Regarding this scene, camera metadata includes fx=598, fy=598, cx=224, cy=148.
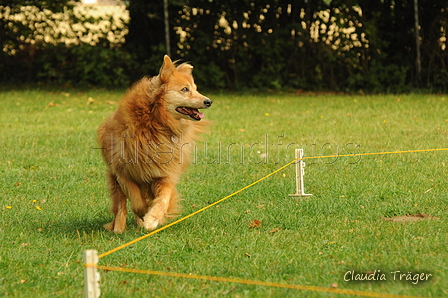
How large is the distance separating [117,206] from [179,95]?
1.17 metres

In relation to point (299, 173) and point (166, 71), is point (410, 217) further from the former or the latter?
point (166, 71)

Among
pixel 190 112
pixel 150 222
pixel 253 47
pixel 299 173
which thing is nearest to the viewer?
pixel 150 222

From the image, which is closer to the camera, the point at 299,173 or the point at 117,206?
the point at 117,206

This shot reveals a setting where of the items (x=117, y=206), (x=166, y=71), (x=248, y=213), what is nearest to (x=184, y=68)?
(x=166, y=71)

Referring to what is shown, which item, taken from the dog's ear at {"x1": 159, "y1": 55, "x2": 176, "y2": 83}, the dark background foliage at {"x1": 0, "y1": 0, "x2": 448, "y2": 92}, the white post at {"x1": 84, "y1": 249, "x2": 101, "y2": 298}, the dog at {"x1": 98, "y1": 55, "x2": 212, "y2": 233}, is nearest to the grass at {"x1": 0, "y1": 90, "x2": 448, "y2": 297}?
the dog at {"x1": 98, "y1": 55, "x2": 212, "y2": 233}

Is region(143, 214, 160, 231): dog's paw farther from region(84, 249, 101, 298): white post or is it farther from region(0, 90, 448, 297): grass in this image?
region(84, 249, 101, 298): white post

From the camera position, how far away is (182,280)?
13.2 feet

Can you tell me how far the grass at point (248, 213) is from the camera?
13.4ft

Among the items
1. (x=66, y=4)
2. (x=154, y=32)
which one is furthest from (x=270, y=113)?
(x=66, y=4)

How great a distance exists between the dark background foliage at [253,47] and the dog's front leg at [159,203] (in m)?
11.7

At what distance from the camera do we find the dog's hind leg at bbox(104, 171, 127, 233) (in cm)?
541

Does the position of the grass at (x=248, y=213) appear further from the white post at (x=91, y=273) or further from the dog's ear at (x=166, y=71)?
the dog's ear at (x=166, y=71)

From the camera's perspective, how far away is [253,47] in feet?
55.5

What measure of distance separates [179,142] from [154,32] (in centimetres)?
1220
